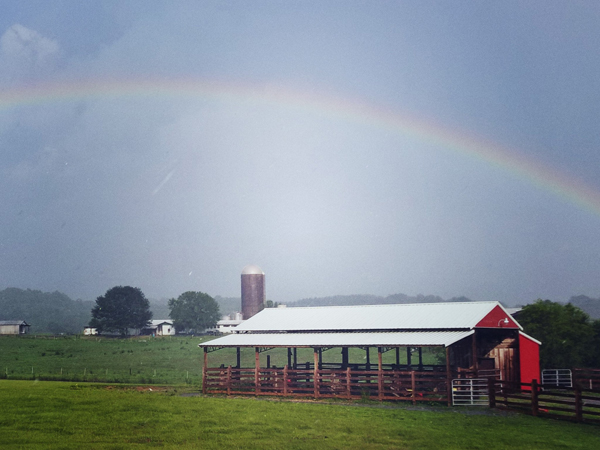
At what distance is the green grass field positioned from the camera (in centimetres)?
4697

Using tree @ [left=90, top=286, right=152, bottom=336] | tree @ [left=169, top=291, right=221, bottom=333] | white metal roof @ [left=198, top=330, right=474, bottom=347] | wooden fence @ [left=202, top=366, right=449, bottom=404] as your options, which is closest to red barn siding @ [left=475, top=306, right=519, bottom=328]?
white metal roof @ [left=198, top=330, right=474, bottom=347]

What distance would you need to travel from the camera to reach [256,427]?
1861 centimetres

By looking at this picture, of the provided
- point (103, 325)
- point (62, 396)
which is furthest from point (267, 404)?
point (103, 325)

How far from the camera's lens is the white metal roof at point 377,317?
30438 millimetres

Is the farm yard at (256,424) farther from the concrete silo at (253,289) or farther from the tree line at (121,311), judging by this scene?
the concrete silo at (253,289)

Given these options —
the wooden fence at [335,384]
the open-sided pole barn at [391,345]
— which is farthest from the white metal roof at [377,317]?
the wooden fence at [335,384]

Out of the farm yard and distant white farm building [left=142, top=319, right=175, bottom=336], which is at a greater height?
the farm yard

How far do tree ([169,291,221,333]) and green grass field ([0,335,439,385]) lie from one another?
49.7 m

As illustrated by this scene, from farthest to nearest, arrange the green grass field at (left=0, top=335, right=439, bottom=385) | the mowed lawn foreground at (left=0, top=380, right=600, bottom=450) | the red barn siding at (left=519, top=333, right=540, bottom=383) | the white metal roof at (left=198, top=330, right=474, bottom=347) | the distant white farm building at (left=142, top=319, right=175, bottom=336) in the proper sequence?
the distant white farm building at (left=142, top=319, right=175, bottom=336)
the green grass field at (left=0, top=335, right=439, bottom=385)
the red barn siding at (left=519, top=333, right=540, bottom=383)
the white metal roof at (left=198, top=330, right=474, bottom=347)
the mowed lawn foreground at (left=0, top=380, right=600, bottom=450)

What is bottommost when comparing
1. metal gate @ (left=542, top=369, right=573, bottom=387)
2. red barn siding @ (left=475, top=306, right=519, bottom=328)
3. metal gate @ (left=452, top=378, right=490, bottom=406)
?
metal gate @ (left=542, top=369, right=573, bottom=387)

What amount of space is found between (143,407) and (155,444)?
702cm

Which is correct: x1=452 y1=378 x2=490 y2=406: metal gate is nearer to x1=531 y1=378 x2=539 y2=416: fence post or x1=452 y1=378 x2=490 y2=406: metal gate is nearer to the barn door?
x1=531 y1=378 x2=539 y2=416: fence post

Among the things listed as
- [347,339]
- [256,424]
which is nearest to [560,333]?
[347,339]

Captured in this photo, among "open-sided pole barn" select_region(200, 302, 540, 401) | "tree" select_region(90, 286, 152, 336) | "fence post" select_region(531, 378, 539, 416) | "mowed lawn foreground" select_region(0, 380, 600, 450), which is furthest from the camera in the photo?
"tree" select_region(90, 286, 152, 336)
